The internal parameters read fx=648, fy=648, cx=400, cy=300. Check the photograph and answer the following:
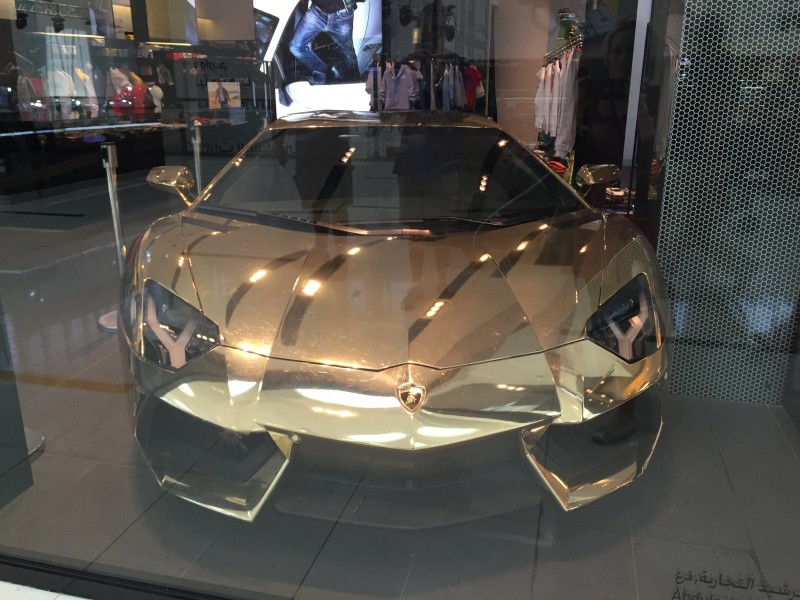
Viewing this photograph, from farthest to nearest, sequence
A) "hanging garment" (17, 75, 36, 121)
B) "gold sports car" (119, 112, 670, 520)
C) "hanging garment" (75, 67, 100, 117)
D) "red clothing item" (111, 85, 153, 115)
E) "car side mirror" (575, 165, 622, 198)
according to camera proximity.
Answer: "red clothing item" (111, 85, 153, 115) < "hanging garment" (75, 67, 100, 117) < "hanging garment" (17, 75, 36, 121) < "car side mirror" (575, 165, 622, 198) < "gold sports car" (119, 112, 670, 520)

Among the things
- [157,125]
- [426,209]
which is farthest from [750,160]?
[157,125]

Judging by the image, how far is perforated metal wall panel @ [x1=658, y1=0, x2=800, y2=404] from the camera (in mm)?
2086

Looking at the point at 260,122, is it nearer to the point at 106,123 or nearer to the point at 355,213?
the point at 355,213

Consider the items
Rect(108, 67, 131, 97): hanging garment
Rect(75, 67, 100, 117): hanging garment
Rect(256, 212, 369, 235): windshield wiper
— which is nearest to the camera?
Rect(256, 212, 369, 235): windshield wiper

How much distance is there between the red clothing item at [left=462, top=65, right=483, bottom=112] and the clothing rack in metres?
0.29

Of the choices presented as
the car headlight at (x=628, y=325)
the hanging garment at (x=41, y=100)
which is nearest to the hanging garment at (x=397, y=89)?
the car headlight at (x=628, y=325)

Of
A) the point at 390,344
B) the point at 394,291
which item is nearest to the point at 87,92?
the point at 394,291

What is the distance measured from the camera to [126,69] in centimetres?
489

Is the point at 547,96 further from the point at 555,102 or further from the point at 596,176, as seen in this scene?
the point at 596,176

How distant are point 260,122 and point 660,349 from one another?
2.58 metres

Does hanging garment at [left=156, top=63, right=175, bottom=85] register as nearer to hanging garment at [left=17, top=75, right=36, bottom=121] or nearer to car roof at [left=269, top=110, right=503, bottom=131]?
hanging garment at [left=17, top=75, right=36, bottom=121]

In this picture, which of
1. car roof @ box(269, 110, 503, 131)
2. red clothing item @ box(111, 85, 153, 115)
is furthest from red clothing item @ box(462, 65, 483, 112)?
red clothing item @ box(111, 85, 153, 115)

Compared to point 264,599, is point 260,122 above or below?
above

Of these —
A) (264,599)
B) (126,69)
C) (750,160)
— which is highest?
(126,69)
